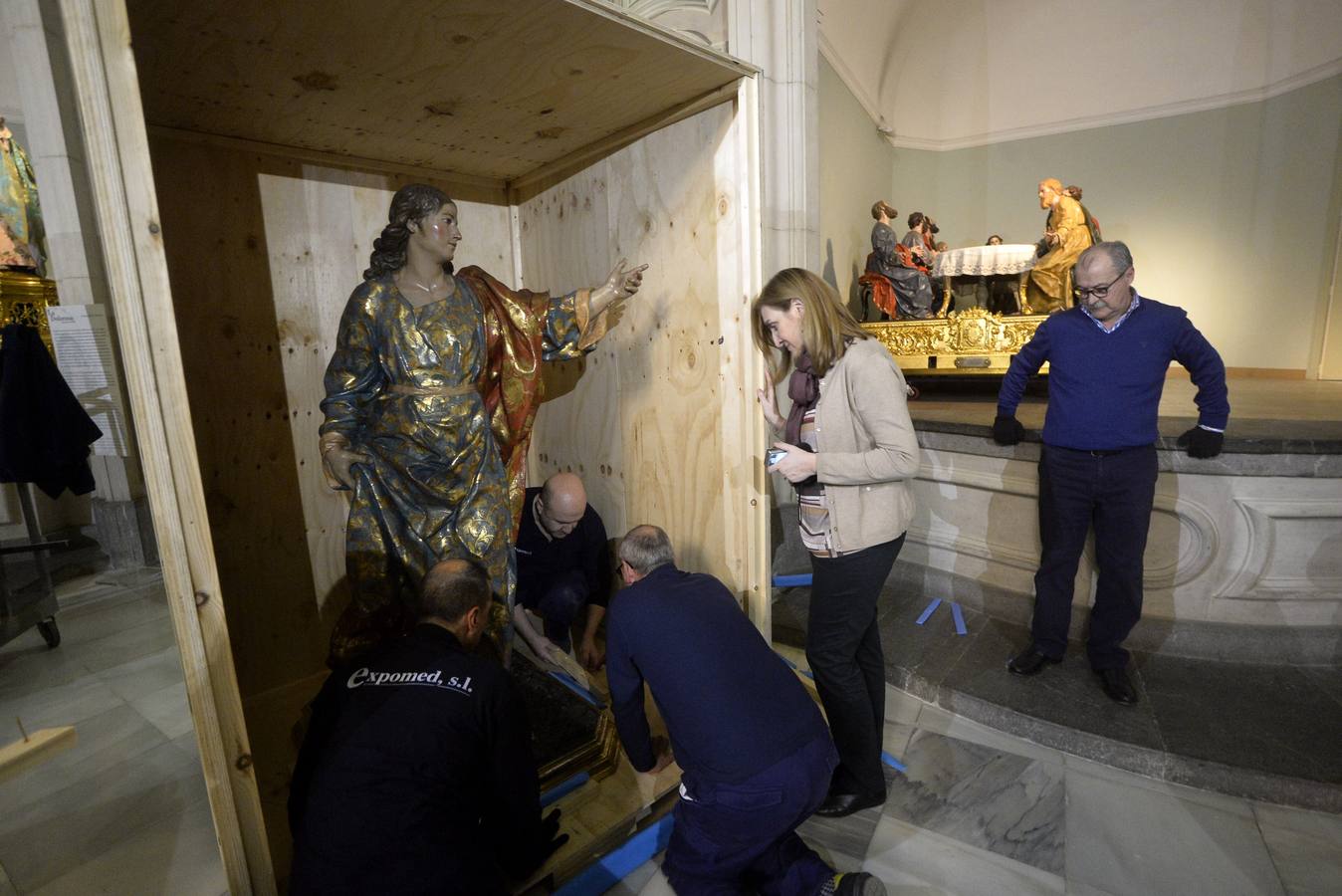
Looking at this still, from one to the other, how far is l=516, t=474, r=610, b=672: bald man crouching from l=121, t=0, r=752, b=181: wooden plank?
141cm

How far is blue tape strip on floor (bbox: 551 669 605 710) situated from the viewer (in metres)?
2.63

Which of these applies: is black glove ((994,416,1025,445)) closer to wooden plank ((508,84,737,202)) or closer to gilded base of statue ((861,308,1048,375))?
wooden plank ((508,84,737,202))

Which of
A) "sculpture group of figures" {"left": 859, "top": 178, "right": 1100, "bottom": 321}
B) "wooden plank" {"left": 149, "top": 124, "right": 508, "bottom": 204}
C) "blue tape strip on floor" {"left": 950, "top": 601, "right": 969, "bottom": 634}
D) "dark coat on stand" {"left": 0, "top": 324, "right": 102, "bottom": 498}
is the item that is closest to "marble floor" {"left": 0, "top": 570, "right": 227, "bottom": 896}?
"dark coat on stand" {"left": 0, "top": 324, "right": 102, "bottom": 498}

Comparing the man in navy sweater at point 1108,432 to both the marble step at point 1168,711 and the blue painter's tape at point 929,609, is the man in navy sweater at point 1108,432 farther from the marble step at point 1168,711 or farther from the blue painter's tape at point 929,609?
the blue painter's tape at point 929,609

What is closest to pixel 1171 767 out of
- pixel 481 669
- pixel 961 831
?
pixel 961 831

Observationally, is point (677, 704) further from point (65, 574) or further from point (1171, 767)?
point (65, 574)

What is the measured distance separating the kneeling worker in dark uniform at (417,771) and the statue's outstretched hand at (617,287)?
1066 mm

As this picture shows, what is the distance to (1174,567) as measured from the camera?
332 cm

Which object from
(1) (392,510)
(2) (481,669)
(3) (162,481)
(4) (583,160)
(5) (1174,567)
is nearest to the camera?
(3) (162,481)

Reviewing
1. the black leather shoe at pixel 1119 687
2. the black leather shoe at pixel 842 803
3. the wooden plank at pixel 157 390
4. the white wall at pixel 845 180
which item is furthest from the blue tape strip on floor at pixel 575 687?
the white wall at pixel 845 180

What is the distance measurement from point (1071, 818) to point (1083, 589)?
1.55m

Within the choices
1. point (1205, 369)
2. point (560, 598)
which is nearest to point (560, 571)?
point (560, 598)

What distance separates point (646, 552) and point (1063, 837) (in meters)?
1.72

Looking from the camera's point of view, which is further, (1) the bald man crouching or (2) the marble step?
(1) the bald man crouching
